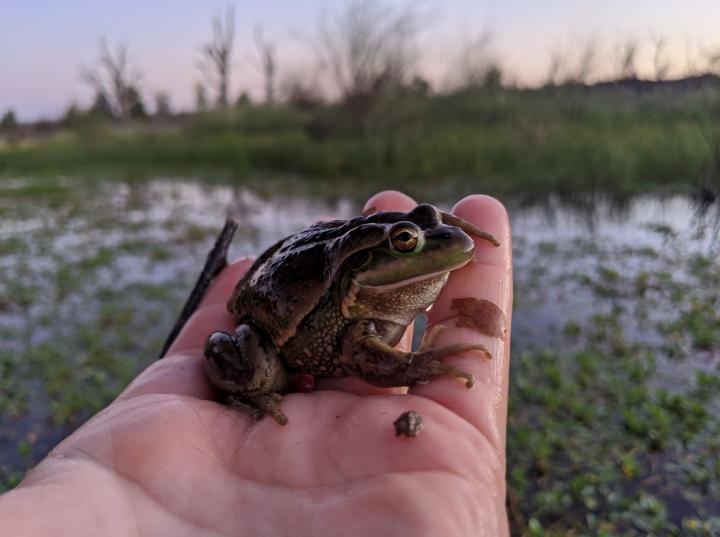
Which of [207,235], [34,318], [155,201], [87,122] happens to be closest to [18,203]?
[155,201]

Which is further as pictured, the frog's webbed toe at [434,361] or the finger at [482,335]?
the frog's webbed toe at [434,361]

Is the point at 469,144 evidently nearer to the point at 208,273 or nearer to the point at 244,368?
the point at 208,273

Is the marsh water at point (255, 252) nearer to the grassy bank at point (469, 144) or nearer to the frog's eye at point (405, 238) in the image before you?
the grassy bank at point (469, 144)

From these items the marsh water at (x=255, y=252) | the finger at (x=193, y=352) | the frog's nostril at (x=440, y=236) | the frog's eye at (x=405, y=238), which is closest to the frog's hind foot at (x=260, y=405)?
the finger at (x=193, y=352)

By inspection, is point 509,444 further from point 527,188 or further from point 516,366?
point 527,188

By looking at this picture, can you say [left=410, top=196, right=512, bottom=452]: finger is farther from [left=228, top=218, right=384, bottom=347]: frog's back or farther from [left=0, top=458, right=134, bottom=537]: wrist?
[left=0, top=458, right=134, bottom=537]: wrist
